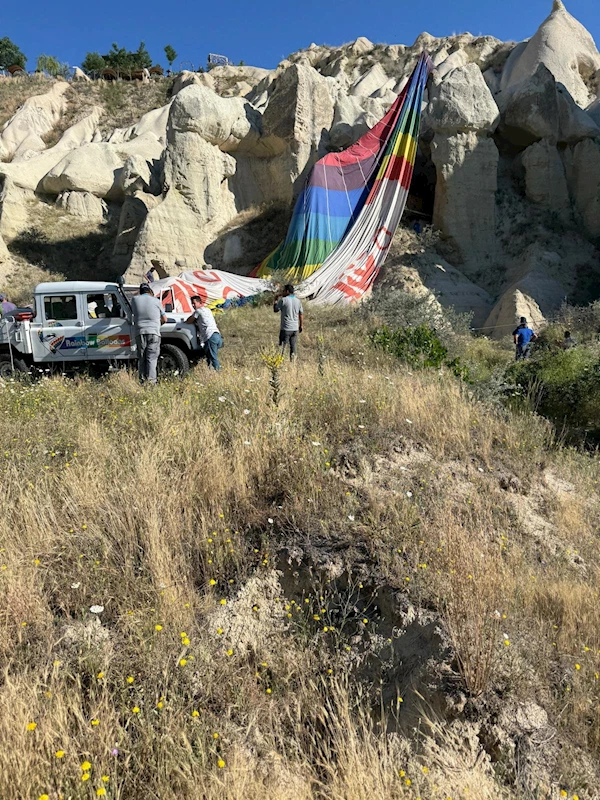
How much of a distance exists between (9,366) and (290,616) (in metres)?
7.07

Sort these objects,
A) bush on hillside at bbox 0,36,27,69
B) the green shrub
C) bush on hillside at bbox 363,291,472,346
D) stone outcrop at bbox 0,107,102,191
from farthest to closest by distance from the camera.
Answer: bush on hillside at bbox 0,36,27,69 < stone outcrop at bbox 0,107,102,191 < bush on hillside at bbox 363,291,472,346 < the green shrub

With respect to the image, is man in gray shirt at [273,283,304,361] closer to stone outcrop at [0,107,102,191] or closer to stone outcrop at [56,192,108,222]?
stone outcrop at [56,192,108,222]

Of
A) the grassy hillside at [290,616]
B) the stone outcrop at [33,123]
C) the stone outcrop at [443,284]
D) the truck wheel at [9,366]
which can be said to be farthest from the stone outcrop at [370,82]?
the grassy hillside at [290,616]

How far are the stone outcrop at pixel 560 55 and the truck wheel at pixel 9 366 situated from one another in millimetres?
27211

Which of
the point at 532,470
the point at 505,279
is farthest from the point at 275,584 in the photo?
the point at 505,279

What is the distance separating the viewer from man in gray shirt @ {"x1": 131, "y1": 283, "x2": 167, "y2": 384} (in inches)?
249

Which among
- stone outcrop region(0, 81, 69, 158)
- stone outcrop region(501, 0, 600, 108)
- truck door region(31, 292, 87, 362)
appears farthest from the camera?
stone outcrop region(0, 81, 69, 158)

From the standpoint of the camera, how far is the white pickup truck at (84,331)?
7340mm

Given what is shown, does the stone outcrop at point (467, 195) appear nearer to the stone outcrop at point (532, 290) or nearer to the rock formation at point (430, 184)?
the rock formation at point (430, 184)

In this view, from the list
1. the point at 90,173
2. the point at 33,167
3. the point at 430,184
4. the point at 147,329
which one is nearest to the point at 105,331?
the point at 147,329

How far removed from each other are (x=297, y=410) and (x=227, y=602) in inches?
84.6

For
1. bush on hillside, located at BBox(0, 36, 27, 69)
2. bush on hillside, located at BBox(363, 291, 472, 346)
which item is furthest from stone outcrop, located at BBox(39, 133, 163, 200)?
bush on hillside, located at BBox(0, 36, 27, 69)

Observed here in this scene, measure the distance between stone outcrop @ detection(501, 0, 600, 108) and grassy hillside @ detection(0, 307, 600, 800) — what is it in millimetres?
28609

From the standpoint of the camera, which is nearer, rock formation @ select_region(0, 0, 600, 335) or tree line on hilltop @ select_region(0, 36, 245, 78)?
rock formation @ select_region(0, 0, 600, 335)
